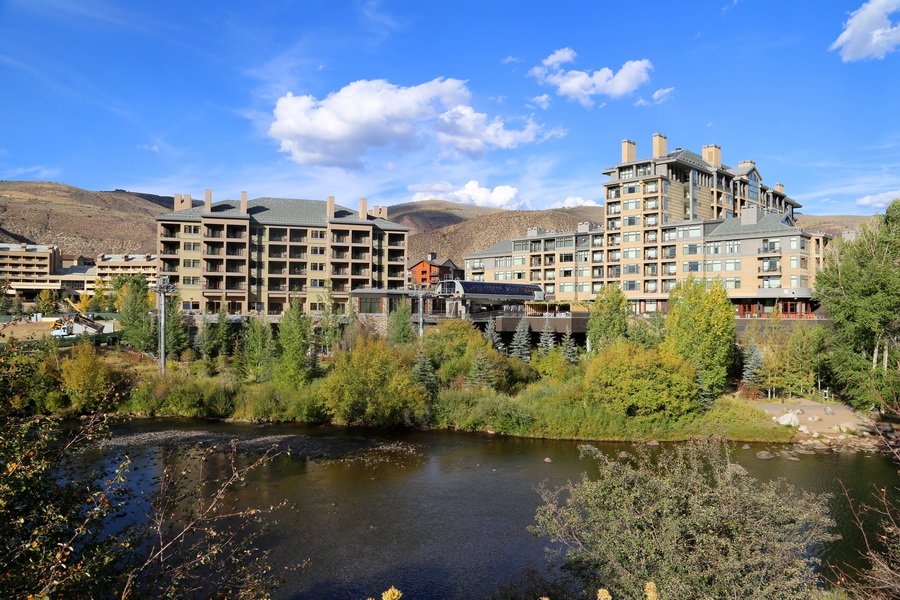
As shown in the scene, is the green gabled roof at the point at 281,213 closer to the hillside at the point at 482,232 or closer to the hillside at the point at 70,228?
the hillside at the point at 482,232

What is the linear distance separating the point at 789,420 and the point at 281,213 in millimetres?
57440

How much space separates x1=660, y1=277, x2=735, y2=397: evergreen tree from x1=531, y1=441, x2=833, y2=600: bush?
2737 centimetres

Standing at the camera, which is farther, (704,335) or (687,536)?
(704,335)

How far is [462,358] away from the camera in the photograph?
147 ft

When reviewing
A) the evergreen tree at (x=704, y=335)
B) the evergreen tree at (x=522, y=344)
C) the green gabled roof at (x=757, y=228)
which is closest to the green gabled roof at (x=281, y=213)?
the evergreen tree at (x=522, y=344)

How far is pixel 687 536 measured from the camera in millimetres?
11594

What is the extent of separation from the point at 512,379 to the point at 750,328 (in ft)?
68.7

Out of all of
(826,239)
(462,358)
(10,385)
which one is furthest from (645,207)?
(10,385)

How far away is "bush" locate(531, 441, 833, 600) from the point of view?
10227 mm

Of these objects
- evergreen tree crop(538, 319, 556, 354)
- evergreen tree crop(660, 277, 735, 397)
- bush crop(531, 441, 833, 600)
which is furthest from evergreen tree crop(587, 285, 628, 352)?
bush crop(531, 441, 833, 600)

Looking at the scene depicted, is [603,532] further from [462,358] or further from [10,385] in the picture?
[462,358]

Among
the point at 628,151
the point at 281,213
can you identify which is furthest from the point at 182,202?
the point at 628,151

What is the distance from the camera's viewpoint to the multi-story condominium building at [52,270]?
368 feet

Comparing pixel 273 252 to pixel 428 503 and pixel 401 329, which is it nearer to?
pixel 401 329
